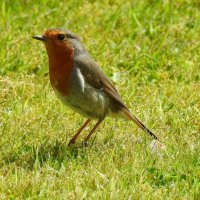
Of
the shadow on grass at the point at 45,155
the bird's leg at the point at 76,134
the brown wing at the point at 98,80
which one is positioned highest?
the brown wing at the point at 98,80

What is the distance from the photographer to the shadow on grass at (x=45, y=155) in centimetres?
683

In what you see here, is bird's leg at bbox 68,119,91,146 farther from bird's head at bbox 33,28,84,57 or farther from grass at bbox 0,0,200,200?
bird's head at bbox 33,28,84,57

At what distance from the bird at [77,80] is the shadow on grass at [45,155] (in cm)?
15

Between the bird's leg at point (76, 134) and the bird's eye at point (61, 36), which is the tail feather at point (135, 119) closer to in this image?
the bird's leg at point (76, 134)

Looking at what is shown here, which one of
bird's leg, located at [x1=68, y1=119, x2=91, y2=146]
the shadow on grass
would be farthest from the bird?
the shadow on grass

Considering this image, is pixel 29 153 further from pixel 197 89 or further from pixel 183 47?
pixel 183 47

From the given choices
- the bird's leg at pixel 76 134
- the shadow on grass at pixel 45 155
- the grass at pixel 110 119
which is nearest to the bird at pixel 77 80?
the bird's leg at pixel 76 134

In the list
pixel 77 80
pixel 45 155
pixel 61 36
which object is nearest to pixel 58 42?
pixel 61 36

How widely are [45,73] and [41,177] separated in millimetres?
2626

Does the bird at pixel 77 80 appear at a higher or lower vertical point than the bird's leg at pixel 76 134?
higher

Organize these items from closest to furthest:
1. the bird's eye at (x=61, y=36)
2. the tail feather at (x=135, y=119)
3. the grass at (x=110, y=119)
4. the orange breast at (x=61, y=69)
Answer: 1. the grass at (x=110, y=119)
2. the orange breast at (x=61, y=69)
3. the bird's eye at (x=61, y=36)
4. the tail feather at (x=135, y=119)

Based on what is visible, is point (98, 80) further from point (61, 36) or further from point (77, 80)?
point (61, 36)

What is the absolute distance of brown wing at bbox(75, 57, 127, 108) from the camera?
23.9 feet

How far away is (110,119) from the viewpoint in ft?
26.3
